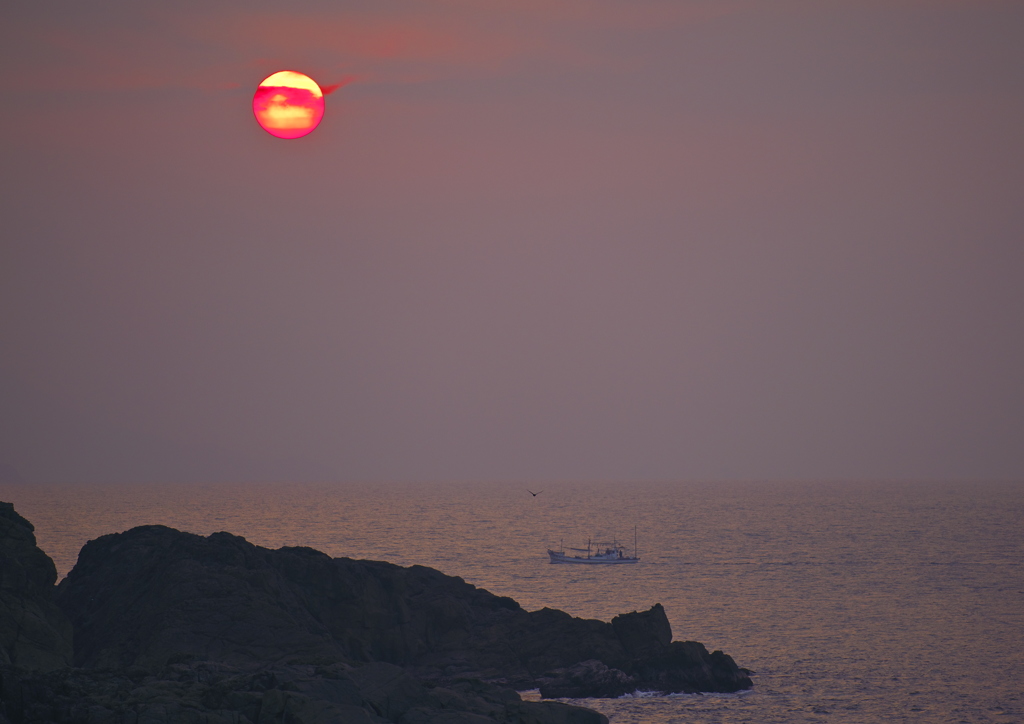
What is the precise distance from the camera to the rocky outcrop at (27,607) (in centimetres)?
3938

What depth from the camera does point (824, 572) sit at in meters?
112

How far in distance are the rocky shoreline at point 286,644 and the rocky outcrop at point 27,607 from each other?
9 cm

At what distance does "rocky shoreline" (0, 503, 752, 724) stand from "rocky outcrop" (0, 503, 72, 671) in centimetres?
9

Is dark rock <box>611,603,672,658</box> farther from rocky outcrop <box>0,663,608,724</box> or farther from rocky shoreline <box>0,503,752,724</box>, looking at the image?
rocky outcrop <box>0,663,608,724</box>

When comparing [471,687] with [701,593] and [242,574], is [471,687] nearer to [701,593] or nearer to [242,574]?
[242,574]

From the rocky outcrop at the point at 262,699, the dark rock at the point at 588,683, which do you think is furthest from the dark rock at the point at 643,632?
the rocky outcrop at the point at 262,699

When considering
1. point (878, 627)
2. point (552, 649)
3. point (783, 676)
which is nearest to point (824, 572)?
point (878, 627)

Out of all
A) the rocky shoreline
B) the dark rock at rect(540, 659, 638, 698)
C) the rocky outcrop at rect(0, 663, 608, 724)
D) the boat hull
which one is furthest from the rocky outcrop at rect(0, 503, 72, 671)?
the boat hull

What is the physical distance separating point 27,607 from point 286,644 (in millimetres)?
11922

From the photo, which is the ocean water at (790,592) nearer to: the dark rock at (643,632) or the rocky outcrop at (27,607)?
the dark rock at (643,632)

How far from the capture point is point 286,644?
4694 centimetres

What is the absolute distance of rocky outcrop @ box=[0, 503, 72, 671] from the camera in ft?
129

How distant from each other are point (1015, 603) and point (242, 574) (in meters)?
71.8

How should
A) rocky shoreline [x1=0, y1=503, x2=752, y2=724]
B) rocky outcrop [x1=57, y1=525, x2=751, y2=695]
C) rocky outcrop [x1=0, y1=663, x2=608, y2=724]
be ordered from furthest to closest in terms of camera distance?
rocky outcrop [x1=57, y1=525, x2=751, y2=695]
rocky shoreline [x1=0, y1=503, x2=752, y2=724]
rocky outcrop [x1=0, y1=663, x2=608, y2=724]
